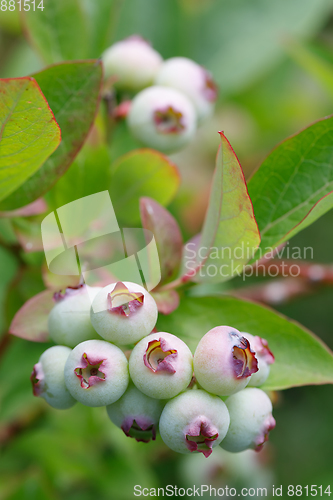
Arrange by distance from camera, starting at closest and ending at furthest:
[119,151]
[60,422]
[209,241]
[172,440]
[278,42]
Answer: [172,440] → [209,241] → [119,151] → [60,422] → [278,42]

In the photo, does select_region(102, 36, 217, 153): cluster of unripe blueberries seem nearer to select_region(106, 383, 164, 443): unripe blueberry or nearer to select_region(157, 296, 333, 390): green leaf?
select_region(157, 296, 333, 390): green leaf

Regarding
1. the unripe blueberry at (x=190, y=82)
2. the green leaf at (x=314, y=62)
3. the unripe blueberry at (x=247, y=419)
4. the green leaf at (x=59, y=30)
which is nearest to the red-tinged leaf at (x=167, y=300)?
the unripe blueberry at (x=247, y=419)

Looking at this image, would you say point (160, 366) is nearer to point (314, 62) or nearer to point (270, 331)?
point (270, 331)

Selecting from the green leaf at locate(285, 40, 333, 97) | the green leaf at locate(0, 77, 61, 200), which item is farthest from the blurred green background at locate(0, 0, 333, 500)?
the green leaf at locate(0, 77, 61, 200)

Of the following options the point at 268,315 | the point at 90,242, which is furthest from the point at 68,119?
the point at 268,315

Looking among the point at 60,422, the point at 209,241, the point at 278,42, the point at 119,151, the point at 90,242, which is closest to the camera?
the point at 209,241

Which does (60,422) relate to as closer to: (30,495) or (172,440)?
(30,495)

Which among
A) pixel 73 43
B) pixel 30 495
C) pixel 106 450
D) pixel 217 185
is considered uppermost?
pixel 73 43
